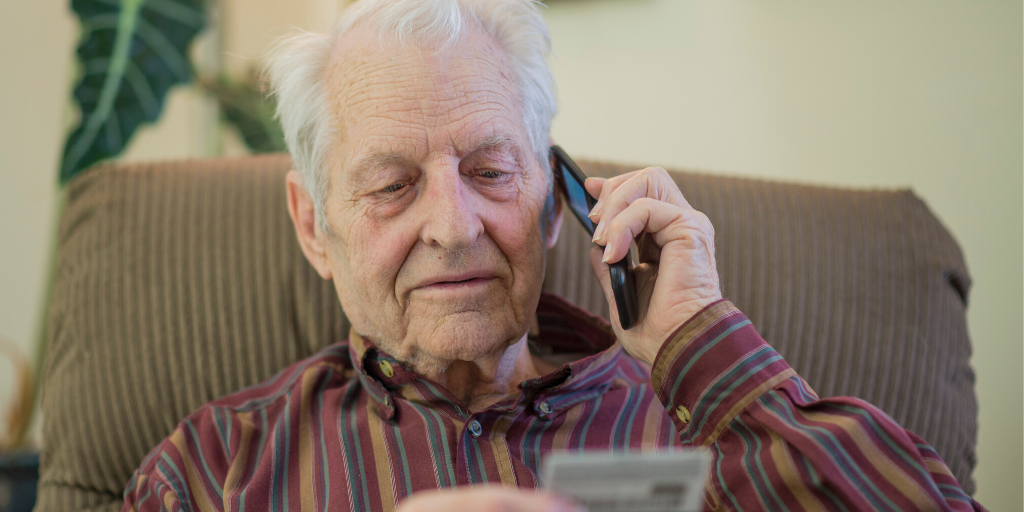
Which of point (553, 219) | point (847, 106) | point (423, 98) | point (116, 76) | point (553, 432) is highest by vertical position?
point (116, 76)

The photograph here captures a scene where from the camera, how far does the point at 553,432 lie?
3.30 feet

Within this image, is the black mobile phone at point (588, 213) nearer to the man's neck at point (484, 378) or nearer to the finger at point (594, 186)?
the finger at point (594, 186)

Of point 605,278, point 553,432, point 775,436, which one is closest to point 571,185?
point 605,278

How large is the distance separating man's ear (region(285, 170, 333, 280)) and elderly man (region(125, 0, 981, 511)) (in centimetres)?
5

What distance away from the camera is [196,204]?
4.25 feet

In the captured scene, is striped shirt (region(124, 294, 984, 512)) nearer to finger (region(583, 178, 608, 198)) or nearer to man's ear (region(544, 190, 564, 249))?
man's ear (region(544, 190, 564, 249))

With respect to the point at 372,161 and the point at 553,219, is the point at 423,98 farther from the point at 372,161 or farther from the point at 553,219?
the point at 553,219

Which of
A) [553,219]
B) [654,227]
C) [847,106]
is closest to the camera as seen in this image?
[654,227]

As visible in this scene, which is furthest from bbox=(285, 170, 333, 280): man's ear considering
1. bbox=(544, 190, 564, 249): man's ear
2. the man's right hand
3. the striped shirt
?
the man's right hand

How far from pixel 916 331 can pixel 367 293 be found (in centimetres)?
103

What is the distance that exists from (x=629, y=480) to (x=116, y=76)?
217 centimetres

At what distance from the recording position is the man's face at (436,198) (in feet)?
3.04

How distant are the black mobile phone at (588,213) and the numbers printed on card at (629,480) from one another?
1.49 ft

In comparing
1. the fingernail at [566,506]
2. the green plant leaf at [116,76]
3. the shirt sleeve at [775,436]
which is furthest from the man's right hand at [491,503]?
the green plant leaf at [116,76]
